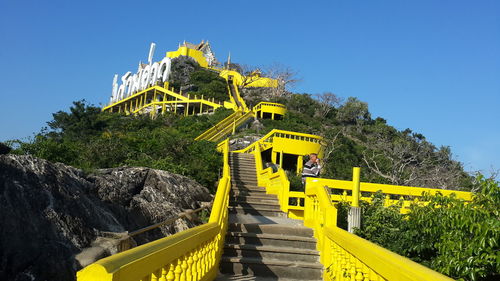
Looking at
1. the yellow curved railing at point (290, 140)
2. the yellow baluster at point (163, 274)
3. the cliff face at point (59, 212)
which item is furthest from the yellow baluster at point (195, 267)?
the yellow curved railing at point (290, 140)

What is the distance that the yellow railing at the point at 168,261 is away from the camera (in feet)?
6.85

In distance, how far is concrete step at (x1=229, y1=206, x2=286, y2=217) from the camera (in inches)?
443

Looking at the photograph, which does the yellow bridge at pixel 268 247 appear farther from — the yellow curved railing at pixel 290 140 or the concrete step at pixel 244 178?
the yellow curved railing at pixel 290 140

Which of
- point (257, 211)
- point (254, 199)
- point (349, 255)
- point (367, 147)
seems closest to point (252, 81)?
point (367, 147)

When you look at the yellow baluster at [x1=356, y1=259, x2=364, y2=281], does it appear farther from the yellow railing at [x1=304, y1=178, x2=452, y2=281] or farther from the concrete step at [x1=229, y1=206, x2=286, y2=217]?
the concrete step at [x1=229, y1=206, x2=286, y2=217]

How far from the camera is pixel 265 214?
11.7m

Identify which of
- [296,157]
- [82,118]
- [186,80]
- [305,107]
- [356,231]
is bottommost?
[356,231]

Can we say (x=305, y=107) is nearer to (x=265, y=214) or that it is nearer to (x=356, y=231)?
(x=265, y=214)

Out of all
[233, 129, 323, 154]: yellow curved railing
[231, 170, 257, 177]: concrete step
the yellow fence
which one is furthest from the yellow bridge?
the yellow fence

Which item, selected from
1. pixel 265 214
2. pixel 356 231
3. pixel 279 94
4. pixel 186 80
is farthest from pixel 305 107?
pixel 356 231

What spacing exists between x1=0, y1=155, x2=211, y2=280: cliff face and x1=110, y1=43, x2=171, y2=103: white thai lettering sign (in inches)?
1883

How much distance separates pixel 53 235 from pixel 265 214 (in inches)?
249

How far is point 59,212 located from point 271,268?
354cm

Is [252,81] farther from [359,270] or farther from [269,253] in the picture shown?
[359,270]
